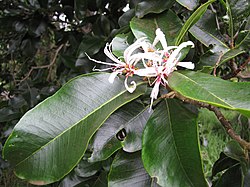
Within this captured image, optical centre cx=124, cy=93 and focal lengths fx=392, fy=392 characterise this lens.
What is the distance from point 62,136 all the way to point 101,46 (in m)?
0.56

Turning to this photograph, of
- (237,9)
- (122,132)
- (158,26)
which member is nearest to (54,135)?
(122,132)

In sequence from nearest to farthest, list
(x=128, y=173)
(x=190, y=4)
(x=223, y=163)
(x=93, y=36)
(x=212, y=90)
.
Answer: (x=212, y=90) < (x=128, y=173) < (x=190, y=4) < (x=223, y=163) < (x=93, y=36)

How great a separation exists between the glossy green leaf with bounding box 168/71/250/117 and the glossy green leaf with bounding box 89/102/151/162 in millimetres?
111

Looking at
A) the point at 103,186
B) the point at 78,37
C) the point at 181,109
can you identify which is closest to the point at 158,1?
the point at 181,109

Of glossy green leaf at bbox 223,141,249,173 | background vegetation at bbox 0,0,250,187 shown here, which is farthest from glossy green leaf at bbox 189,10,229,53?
glossy green leaf at bbox 223,141,249,173

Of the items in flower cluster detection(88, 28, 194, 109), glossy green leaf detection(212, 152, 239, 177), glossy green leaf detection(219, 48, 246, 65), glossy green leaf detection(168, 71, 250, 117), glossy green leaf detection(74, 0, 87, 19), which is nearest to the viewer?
glossy green leaf detection(168, 71, 250, 117)

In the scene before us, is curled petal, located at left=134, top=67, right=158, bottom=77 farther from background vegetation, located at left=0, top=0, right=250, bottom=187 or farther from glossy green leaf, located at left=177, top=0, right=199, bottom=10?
glossy green leaf, located at left=177, top=0, right=199, bottom=10

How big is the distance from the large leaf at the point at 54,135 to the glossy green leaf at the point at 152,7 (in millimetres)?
258

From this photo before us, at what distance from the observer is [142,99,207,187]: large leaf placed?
0.53 metres

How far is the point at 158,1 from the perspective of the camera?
788 mm

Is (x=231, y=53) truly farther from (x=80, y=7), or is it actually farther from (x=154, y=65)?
(x=80, y=7)

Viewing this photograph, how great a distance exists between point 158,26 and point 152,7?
2.2 inches

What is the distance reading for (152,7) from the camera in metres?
0.78

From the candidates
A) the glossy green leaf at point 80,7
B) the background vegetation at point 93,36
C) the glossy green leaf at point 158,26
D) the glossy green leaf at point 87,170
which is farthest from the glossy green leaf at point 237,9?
the glossy green leaf at point 80,7
